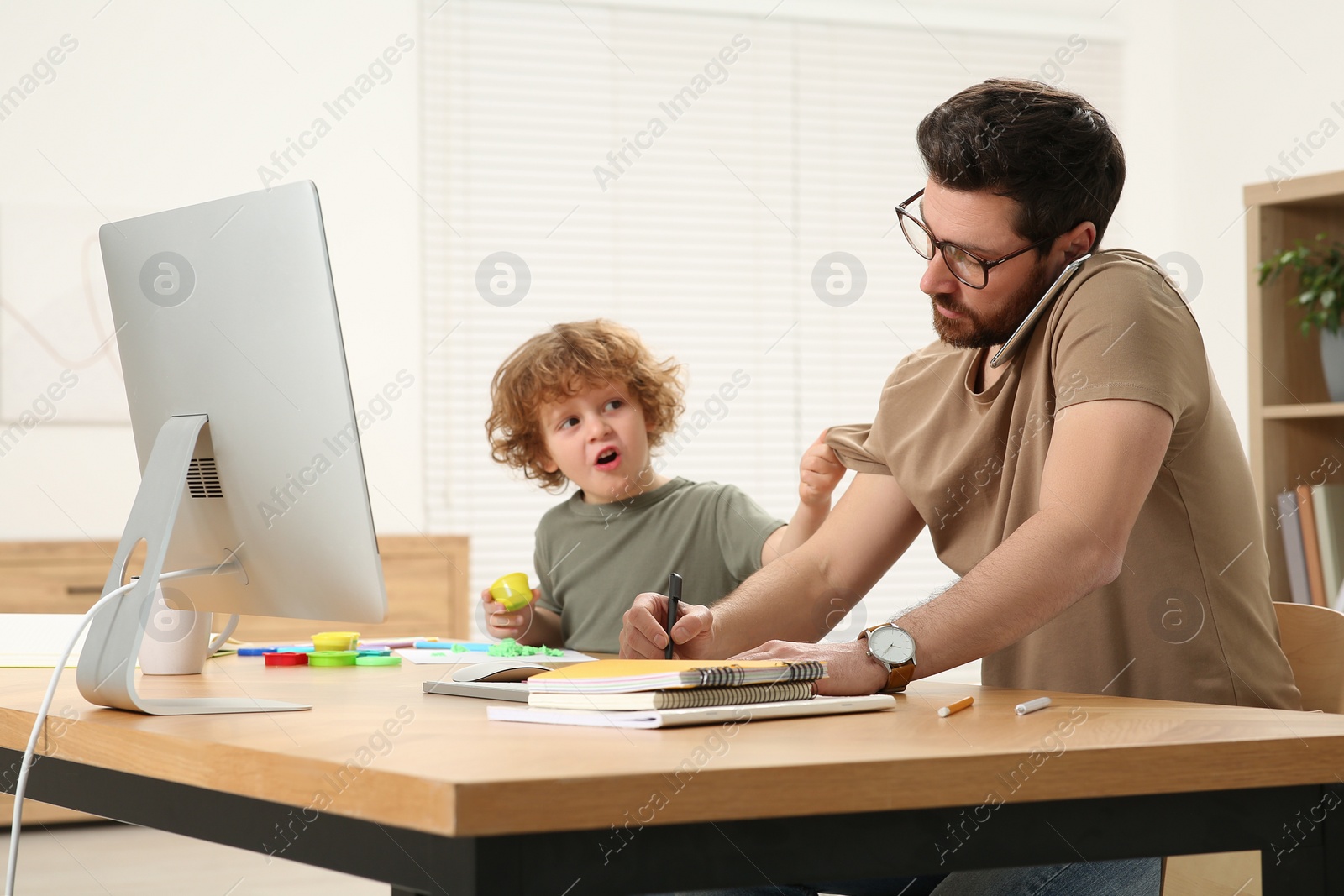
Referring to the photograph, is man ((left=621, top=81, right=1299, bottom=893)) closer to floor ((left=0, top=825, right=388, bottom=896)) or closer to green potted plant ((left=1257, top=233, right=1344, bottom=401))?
green potted plant ((left=1257, top=233, right=1344, bottom=401))

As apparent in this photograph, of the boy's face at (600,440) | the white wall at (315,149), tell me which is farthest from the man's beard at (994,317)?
the white wall at (315,149)

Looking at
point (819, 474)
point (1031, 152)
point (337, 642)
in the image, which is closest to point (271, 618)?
point (337, 642)

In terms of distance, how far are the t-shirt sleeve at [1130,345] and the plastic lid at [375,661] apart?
84 centimetres

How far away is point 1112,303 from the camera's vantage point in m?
1.30

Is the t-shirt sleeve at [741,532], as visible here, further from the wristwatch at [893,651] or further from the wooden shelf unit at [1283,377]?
the wooden shelf unit at [1283,377]

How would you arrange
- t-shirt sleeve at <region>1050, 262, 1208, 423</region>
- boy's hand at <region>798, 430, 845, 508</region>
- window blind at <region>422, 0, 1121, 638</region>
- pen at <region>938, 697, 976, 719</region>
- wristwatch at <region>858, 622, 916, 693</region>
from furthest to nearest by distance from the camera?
1. window blind at <region>422, 0, 1121, 638</region>
2. boy's hand at <region>798, 430, 845, 508</region>
3. t-shirt sleeve at <region>1050, 262, 1208, 423</region>
4. wristwatch at <region>858, 622, 916, 693</region>
5. pen at <region>938, 697, 976, 719</region>

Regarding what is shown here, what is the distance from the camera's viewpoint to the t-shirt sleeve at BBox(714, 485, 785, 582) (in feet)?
7.37

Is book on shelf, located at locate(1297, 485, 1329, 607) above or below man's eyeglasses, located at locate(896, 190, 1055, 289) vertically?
below

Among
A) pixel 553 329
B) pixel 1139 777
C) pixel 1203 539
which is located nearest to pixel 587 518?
pixel 553 329

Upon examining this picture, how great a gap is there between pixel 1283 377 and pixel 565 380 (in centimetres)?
168

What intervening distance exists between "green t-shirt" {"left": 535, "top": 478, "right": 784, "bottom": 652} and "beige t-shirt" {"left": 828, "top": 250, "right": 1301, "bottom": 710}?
2.67ft

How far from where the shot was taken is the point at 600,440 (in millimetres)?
2283

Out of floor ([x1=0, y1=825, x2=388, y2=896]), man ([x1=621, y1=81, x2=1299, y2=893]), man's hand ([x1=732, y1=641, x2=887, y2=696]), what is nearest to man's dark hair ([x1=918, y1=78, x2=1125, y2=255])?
man ([x1=621, y1=81, x2=1299, y2=893])

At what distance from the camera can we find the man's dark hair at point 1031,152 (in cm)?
142
